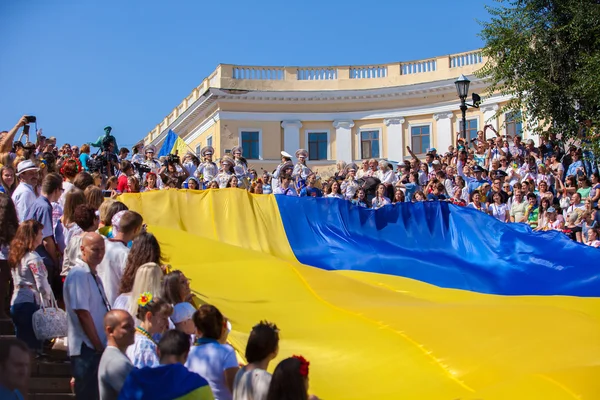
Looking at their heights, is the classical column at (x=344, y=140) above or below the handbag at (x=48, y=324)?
above

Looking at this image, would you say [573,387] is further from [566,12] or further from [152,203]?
[566,12]

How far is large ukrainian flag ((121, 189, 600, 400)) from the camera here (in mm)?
6973

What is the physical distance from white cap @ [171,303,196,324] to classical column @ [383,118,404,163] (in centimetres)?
3315

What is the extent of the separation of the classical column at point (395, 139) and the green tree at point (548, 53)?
50.6 feet

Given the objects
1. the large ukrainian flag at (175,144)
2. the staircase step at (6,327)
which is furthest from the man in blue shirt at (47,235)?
the large ukrainian flag at (175,144)

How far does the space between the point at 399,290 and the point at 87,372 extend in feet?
20.1

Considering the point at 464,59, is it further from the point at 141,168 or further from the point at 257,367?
the point at 257,367

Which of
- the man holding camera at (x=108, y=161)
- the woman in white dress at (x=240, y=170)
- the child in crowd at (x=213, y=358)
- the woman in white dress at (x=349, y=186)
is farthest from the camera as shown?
the woman in white dress at (x=349, y=186)

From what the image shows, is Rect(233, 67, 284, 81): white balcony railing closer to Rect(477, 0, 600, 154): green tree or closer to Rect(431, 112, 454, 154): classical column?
Rect(431, 112, 454, 154): classical column

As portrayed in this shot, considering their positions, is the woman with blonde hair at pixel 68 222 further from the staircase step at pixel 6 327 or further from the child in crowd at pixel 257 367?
the child in crowd at pixel 257 367

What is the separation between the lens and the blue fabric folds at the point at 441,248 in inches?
472

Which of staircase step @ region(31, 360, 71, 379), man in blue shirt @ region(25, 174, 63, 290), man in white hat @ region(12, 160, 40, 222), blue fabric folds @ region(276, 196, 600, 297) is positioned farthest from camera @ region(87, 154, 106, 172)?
staircase step @ region(31, 360, 71, 379)

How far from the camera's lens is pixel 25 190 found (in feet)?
28.9

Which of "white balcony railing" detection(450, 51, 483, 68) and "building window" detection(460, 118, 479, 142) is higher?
"white balcony railing" detection(450, 51, 483, 68)
